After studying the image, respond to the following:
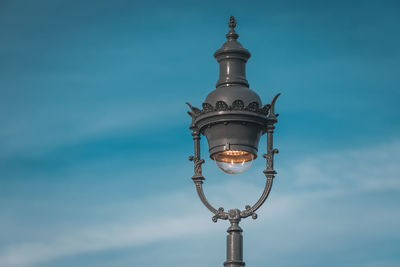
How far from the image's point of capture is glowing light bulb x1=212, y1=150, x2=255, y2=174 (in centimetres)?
1456

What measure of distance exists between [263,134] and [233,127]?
68 cm

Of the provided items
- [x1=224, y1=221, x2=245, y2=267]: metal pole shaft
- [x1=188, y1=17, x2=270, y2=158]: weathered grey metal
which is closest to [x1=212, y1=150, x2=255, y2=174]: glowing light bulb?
[x1=188, y1=17, x2=270, y2=158]: weathered grey metal

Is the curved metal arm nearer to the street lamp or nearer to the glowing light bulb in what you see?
the street lamp

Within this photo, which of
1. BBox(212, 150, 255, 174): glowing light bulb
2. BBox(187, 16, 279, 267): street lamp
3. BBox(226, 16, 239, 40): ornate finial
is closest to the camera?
BBox(187, 16, 279, 267): street lamp

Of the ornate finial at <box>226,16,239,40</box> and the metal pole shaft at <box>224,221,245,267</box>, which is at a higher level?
the ornate finial at <box>226,16,239,40</box>

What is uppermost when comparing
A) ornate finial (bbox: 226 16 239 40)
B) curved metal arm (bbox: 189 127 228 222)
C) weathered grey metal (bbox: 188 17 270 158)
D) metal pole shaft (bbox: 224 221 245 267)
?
ornate finial (bbox: 226 16 239 40)

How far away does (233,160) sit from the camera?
576 inches

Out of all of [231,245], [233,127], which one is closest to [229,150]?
[233,127]

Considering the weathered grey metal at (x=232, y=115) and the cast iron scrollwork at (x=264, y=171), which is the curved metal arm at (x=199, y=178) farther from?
the weathered grey metal at (x=232, y=115)

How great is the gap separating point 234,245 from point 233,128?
1.78 m

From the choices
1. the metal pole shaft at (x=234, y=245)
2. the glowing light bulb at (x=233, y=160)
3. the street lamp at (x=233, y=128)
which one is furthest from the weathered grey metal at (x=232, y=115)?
the metal pole shaft at (x=234, y=245)

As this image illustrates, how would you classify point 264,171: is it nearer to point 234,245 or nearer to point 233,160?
point 233,160

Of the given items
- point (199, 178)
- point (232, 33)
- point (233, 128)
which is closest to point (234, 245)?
point (199, 178)

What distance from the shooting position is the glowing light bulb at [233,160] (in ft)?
47.8
